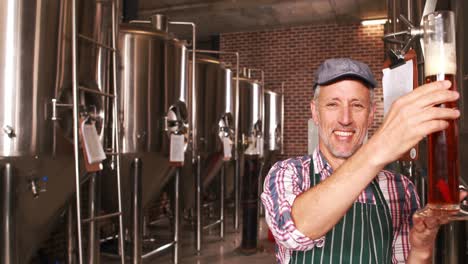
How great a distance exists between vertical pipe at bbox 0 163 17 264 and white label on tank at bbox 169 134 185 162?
188 centimetres

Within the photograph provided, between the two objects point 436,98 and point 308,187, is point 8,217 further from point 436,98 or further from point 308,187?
point 436,98

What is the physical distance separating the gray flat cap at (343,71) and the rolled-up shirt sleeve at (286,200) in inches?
9.8

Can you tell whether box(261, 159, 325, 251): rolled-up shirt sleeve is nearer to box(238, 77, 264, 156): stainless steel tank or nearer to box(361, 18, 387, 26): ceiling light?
box(238, 77, 264, 156): stainless steel tank

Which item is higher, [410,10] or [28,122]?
[410,10]

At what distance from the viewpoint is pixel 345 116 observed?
119 centimetres

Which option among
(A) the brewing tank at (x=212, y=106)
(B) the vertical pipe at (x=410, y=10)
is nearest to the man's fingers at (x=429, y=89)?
(B) the vertical pipe at (x=410, y=10)

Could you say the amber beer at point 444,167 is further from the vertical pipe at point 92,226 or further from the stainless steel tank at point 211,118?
the stainless steel tank at point 211,118

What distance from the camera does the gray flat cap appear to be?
1157 millimetres

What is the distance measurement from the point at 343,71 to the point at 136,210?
290 centimetres

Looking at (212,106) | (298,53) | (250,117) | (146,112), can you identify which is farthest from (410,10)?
(298,53)

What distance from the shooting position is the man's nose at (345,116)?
119 cm

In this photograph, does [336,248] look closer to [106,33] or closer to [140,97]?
[106,33]

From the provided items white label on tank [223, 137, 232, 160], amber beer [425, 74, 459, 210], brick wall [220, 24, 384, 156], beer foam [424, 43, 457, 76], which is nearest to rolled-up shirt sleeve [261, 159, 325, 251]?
amber beer [425, 74, 459, 210]

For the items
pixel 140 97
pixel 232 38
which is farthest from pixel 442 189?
pixel 232 38
